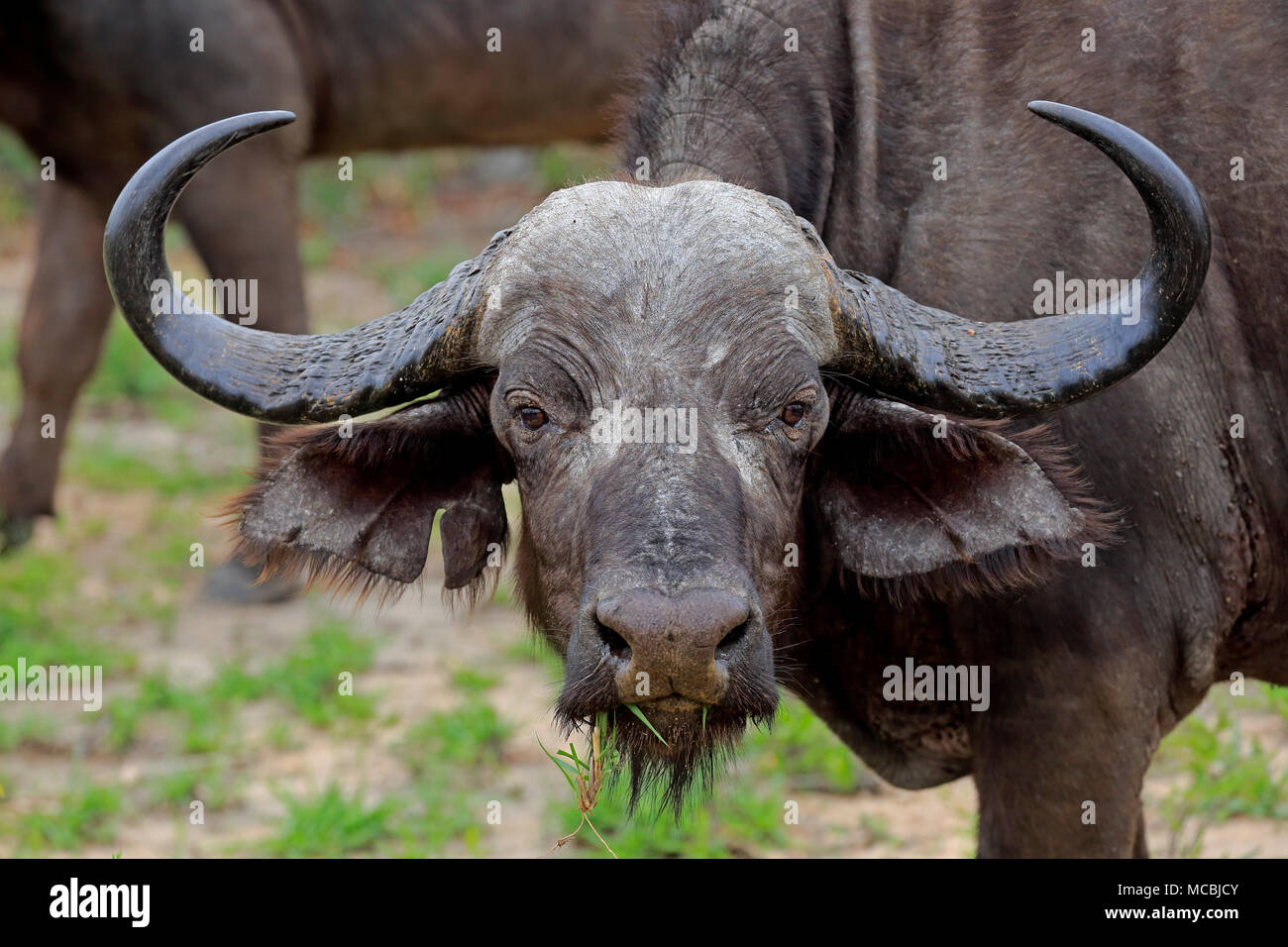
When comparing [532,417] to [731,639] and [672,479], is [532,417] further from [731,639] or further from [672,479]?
[731,639]

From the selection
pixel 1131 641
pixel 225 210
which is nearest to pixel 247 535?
pixel 1131 641

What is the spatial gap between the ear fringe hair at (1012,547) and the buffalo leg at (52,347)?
19.9 feet

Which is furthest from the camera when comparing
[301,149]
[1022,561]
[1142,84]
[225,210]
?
[301,149]

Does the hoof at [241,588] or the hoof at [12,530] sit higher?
the hoof at [12,530]

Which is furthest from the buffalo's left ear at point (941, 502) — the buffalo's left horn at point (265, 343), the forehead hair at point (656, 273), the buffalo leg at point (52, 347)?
the buffalo leg at point (52, 347)

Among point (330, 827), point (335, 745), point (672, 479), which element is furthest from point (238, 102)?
point (672, 479)

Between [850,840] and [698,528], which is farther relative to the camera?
[850,840]

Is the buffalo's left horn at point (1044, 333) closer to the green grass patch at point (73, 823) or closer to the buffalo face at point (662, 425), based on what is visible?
the buffalo face at point (662, 425)

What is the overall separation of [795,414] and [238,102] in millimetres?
5153

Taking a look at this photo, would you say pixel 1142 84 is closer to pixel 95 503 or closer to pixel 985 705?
pixel 985 705

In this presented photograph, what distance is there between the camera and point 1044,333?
387 cm

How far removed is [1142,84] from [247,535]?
9.04 ft

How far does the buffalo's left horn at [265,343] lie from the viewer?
3811 mm

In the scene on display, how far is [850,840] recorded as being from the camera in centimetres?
586
